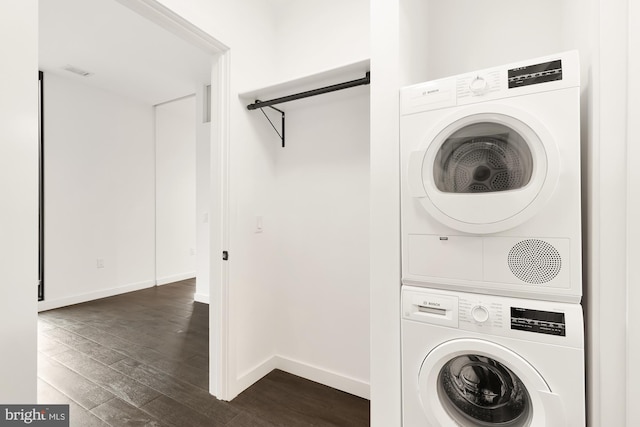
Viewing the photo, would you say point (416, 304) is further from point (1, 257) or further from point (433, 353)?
point (1, 257)

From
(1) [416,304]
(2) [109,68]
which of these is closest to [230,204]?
(1) [416,304]

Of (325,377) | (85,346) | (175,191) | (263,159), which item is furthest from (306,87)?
(175,191)

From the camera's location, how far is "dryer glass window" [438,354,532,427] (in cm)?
119

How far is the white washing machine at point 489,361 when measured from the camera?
106cm

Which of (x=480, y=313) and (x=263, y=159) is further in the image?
(x=263, y=159)

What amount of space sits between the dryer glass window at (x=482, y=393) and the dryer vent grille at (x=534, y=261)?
37 cm

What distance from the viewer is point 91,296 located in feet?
13.0

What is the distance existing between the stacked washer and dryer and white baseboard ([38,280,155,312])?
4.21 metres

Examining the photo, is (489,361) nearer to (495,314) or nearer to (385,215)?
(495,314)

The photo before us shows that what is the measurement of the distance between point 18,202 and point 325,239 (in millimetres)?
1533

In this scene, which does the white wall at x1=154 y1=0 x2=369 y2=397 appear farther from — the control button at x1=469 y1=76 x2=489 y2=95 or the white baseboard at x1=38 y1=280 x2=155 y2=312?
the white baseboard at x1=38 y1=280 x2=155 y2=312

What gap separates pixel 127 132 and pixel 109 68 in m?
1.04

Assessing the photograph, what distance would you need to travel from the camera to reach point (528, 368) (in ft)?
3.58

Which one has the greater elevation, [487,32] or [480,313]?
[487,32]
